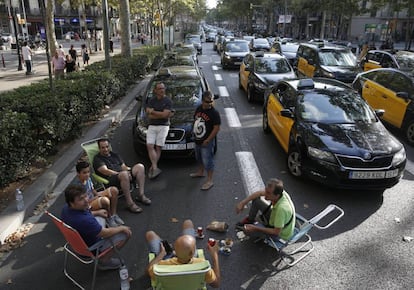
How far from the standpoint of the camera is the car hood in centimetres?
591

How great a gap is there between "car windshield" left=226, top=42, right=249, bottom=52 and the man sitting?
18905 millimetres

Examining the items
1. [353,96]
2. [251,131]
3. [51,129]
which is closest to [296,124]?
[353,96]

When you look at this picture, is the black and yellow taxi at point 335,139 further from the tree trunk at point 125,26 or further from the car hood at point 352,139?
the tree trunk at point 125,26

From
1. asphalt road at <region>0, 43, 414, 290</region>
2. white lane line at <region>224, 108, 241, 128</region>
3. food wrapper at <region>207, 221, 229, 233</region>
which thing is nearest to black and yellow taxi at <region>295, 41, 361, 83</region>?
white lane line at <region>224, 108, 241, 128</region>

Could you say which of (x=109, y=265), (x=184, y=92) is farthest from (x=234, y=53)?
(x=109, y=265)

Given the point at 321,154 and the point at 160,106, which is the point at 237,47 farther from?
the point at 321,154

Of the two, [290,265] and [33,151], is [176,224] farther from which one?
[33,151]

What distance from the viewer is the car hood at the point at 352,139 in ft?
19.4

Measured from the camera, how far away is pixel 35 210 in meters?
5.61

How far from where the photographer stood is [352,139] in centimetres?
613

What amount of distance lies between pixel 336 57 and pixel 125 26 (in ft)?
32.4

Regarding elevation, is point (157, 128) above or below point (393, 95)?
below

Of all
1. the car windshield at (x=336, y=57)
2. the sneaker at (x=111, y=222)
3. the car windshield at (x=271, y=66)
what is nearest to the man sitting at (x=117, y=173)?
the sneaker at (x=111, y=222)

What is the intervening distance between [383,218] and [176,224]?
313 centimetres
